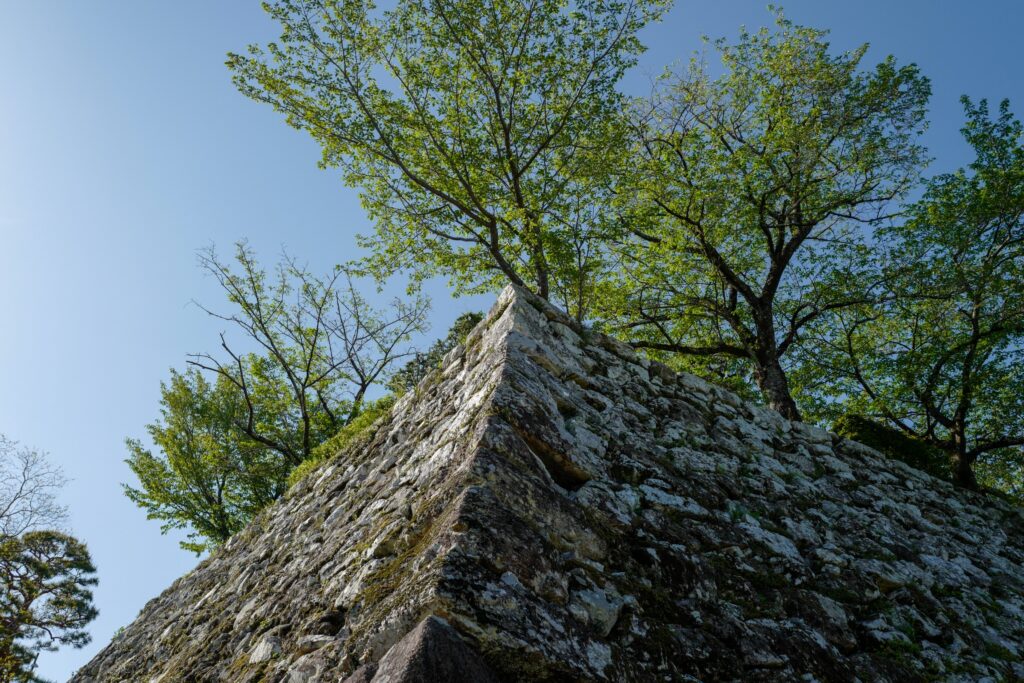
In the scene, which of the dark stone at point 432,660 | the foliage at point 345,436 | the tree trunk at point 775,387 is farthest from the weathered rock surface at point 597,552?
the tree trunk at point 775,387

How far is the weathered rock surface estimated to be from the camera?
2775mm

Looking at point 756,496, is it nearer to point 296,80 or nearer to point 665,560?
point 665,560

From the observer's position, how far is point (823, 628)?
3816 mm

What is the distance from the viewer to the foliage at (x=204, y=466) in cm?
1642

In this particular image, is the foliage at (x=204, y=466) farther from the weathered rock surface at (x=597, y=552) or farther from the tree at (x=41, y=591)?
the weathered rock surface at (x=597, y=552)

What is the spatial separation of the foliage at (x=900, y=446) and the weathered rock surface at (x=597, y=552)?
5.25 ft

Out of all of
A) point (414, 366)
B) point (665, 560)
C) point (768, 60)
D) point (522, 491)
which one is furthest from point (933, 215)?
point (522, 491)

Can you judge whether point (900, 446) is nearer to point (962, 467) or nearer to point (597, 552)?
point (962, 467)

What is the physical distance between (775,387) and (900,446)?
2.50m

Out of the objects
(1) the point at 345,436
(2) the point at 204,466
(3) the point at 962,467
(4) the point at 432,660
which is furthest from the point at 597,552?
(2) the point at 204,466

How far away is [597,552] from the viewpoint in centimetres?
346

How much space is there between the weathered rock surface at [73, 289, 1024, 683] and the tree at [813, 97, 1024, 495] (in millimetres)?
4094

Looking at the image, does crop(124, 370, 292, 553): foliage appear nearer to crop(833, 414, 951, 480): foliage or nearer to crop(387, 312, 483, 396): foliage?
crop(387, 312, 483, 396): foliage

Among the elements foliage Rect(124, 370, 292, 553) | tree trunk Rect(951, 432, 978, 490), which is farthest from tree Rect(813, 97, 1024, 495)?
foliage Rect(124, 370, 292, 553)
